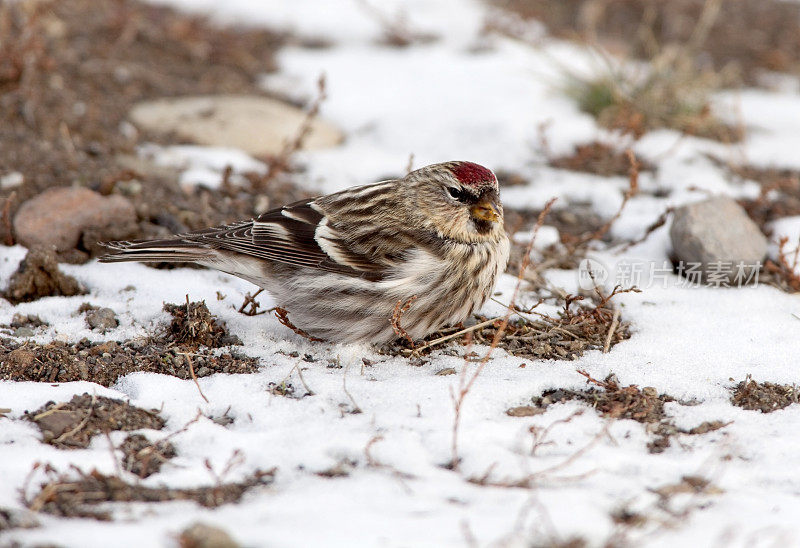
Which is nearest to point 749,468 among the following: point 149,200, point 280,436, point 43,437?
point 280,436

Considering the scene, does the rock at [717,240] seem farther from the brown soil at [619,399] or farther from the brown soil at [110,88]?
the brown soil at [110,88]

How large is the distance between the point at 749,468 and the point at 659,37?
593cm

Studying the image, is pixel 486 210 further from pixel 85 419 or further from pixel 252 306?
pixel 85 419

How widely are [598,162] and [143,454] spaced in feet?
12.3

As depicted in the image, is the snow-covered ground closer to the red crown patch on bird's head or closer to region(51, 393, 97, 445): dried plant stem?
region(51, 393, 97, 445): dried plant stem

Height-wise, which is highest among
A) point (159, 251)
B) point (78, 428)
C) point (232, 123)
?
point (232, 123)

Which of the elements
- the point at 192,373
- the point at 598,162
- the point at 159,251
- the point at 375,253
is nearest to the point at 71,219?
the point at 159,251

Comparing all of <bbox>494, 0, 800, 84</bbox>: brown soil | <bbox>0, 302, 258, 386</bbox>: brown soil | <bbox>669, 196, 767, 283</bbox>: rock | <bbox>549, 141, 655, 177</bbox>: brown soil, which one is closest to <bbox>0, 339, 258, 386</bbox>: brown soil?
<bbox>0, 302, 258, 386</bbox>: brown soil

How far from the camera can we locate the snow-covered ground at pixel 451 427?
91.9 inches

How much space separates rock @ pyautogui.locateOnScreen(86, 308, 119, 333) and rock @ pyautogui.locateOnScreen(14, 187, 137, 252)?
70 cm

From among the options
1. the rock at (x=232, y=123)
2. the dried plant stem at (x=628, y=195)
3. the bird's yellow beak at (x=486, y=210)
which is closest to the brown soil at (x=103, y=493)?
the bird's yellow beak at (x=486, y=210)

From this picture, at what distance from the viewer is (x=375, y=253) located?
11.7ft

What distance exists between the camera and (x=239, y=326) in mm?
3789

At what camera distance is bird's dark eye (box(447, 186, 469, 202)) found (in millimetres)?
3670
